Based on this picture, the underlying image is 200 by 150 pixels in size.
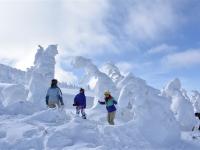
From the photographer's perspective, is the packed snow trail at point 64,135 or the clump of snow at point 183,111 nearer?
the packed snow trail at point 64,135

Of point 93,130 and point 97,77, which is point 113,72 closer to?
point 97,77


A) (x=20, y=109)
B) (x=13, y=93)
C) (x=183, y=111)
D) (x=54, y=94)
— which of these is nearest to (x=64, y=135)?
(x=54, y=94)

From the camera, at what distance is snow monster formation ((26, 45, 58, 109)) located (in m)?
43.3

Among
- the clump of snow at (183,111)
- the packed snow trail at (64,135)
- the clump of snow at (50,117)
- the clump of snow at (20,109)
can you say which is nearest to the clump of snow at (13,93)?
the clump of snow at (183,111)

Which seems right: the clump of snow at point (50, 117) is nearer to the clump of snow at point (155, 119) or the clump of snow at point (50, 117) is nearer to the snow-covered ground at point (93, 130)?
the snow-covered ground at point (93, 130)

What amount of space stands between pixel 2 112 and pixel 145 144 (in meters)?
7.11

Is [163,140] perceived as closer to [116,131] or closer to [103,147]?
[116,131]

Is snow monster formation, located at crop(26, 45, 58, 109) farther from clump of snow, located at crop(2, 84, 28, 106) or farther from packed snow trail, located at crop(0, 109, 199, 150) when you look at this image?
packed snow trail, located at crop(0, 109, 199, 150)

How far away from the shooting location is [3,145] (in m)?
13.6

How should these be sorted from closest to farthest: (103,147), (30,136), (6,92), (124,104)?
(103,147) < (30,136) < (124,104) < (6,92)

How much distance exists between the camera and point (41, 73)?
4516 cm

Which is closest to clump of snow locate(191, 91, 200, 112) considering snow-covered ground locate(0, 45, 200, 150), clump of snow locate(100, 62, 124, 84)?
clump of snow locate(100, 62, 124, 84)

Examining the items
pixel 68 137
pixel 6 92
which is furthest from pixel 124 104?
pixel 68 137

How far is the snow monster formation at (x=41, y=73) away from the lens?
43.3 meters
